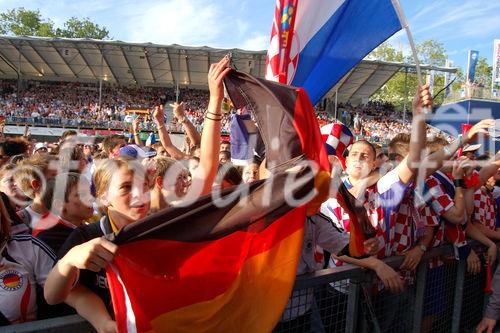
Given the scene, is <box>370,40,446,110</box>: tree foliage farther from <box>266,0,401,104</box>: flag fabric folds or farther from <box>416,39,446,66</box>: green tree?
<box>266,0,401,104</box>: flag fabric folds

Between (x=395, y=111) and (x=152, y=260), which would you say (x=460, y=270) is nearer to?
(x=152, y=260)

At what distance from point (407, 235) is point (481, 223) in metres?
1.23

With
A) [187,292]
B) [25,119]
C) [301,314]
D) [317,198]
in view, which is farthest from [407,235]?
[25,119]

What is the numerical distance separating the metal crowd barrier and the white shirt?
0.33 meters

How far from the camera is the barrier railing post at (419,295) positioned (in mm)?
2867

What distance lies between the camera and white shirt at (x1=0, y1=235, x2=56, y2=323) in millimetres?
1792

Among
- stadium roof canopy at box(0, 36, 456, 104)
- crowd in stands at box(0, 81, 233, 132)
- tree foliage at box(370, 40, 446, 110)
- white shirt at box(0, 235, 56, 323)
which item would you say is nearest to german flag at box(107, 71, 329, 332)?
white shirt at box(0, 235, 56, 323)

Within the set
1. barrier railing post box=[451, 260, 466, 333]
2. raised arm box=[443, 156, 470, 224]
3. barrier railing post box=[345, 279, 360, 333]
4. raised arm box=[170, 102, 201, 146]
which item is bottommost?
barrier railing post box=[451, 260, 466, 333]

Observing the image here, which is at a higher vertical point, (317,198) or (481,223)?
(317,198)

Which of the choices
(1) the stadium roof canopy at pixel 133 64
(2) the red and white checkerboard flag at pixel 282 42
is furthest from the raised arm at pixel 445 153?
(1) the stadium roof canopy at pixel 133 64

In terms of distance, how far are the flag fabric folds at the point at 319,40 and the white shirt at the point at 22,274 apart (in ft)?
7.60

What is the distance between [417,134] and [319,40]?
5.33 ft

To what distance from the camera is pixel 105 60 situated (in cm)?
3014

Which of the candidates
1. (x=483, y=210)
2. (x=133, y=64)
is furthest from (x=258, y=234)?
(x=133, y=64)
